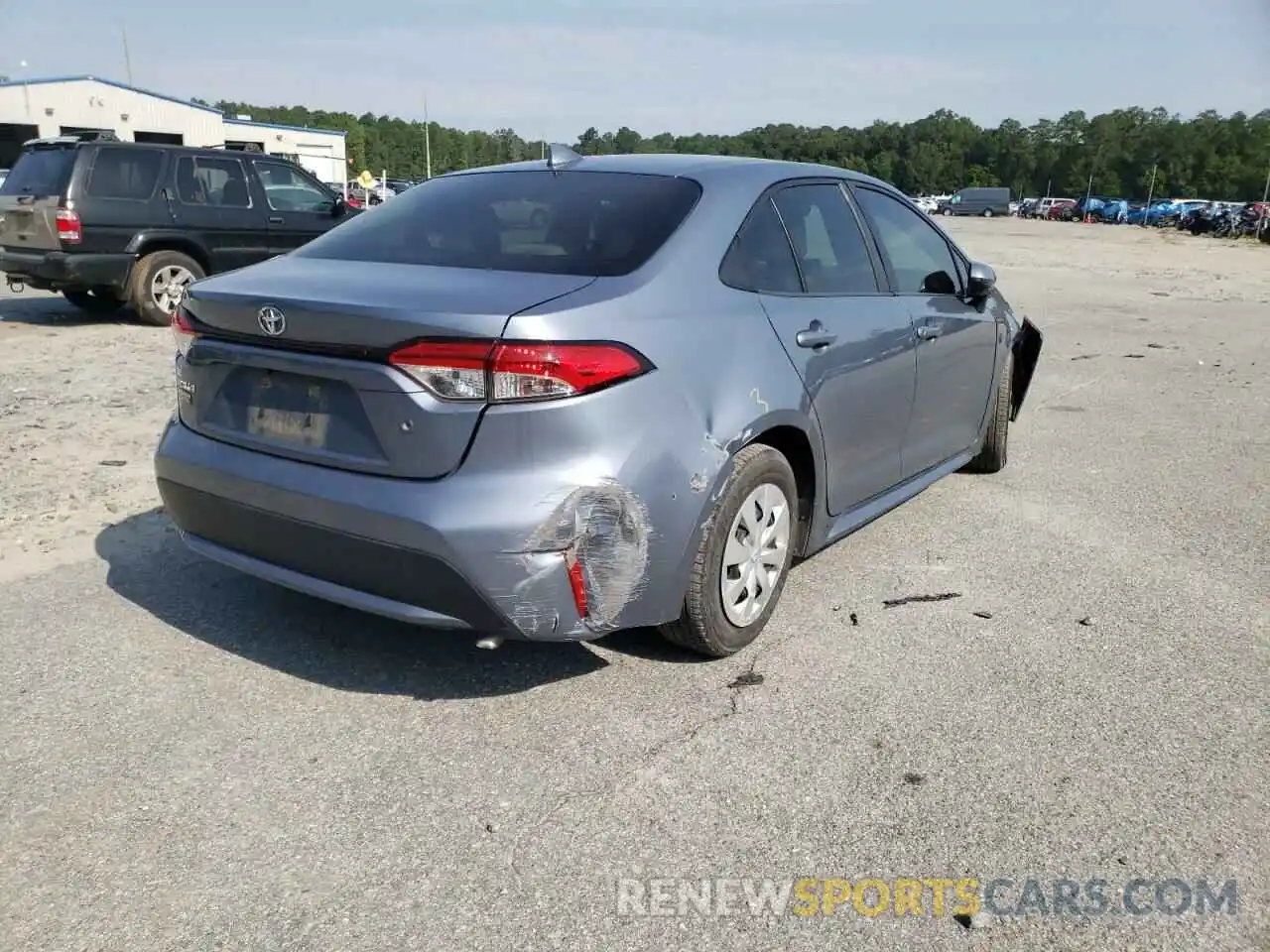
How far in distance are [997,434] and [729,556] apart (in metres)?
2.99

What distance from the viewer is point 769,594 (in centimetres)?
363

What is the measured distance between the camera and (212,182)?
11.0 meters

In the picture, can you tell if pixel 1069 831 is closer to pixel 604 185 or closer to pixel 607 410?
pixel 607 410

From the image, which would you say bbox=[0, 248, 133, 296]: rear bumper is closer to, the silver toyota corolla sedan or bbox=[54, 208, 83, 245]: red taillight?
bbox=[54, 208, 83, 245]: red taillight

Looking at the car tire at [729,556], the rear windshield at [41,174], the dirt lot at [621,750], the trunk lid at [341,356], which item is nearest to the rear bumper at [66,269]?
the rear windshield at [41,174]

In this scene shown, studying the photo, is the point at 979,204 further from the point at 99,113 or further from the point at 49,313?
the point at 49,313

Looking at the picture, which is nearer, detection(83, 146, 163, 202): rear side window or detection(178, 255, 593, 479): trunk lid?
A: detection(178, 255, 593, 479): trunk lid

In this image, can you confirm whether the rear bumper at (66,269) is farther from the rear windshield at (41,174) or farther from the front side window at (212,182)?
the front side window at (212,182)

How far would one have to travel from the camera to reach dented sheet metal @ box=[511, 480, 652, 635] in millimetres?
→ 2818

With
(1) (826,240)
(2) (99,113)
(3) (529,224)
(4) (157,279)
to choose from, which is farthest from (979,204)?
(3) (529,224)

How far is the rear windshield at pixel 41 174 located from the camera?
10.1 meters

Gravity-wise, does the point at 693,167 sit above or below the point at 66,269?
above

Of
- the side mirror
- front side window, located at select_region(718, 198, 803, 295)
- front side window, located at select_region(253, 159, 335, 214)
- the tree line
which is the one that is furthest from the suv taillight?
the tree line

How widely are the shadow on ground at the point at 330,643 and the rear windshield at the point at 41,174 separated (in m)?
7.64
